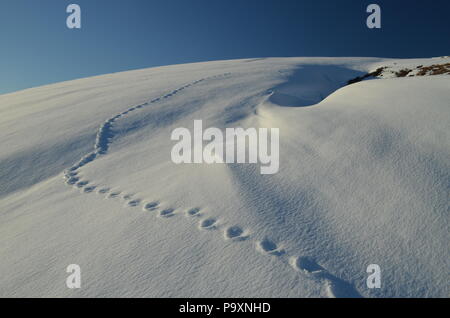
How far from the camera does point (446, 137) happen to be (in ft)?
6.56

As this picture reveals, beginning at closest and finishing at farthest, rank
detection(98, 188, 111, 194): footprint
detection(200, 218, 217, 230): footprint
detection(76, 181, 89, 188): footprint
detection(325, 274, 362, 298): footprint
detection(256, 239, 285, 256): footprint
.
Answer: detection(325, 274, 362, 298): footprint → detection(256, 239, 285, 256): footprint → detection(200, 218, 217, 230): footprint → detection(98, 188, 111, 194): footprint → detection(76, 181, 89, 188): footprint

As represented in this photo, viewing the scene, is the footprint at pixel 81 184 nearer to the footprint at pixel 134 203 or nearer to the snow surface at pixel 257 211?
the snow surface at pixel 257 211

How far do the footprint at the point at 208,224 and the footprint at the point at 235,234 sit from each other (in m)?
0.10

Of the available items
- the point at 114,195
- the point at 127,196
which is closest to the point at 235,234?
the point at 127,196

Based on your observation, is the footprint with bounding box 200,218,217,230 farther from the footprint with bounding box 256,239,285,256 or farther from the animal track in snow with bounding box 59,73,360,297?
the footprint with bounding box 256,239,285,256

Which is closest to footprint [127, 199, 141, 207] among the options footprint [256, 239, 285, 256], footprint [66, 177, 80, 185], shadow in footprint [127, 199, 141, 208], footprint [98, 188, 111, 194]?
shadow in footprint [127, 199, 141, 208]

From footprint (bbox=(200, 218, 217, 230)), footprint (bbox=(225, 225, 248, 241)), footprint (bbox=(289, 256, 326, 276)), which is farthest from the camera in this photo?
footprint (bbox=(200, 218, 217, 230))

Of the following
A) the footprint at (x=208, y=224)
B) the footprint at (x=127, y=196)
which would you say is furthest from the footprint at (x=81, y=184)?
the footprint at (x=208, y=224)

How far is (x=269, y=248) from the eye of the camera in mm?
1534

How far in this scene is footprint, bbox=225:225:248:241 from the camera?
5.37 ft

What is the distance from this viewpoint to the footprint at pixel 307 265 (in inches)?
53.6

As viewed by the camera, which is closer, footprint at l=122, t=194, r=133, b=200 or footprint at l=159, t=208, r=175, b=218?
footprint at l=159, t=208, r=175, b=218

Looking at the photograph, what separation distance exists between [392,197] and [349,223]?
1.15 feet
